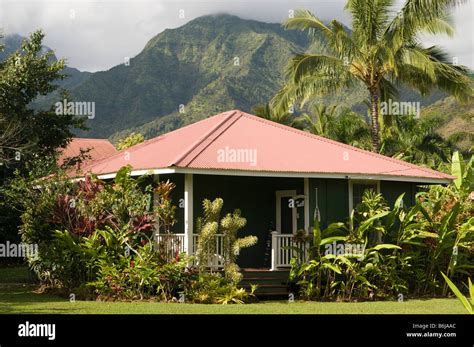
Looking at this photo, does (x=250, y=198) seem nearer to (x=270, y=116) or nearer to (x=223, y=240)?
(x=223, y=240)

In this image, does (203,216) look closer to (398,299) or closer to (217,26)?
(398,299)

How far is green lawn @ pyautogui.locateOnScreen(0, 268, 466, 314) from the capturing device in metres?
13.7

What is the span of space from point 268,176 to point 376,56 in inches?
366

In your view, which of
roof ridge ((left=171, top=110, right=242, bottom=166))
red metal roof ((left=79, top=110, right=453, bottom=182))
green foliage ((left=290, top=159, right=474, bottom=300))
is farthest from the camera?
red metal roof ((left=79, top=110, right=453, bottom=182))

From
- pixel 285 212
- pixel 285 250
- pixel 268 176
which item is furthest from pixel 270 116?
pixel 268 176

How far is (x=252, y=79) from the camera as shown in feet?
366

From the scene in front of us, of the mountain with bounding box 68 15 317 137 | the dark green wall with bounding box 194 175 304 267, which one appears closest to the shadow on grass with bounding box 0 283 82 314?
the dark green wall with bounding box 194 175 304 267

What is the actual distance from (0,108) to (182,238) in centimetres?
1000

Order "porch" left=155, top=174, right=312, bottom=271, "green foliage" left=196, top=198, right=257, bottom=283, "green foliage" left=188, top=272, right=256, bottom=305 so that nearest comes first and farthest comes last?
"green foliage" left=188, top=272, right=256, bottom=305 → "green foliage" left=196, top=198, right=257, bottom=283 → "porch" left=155, top=174, right=312, bottom=271

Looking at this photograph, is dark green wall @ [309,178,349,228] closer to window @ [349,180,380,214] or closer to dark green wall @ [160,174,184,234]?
window @ [349,180,380,214]

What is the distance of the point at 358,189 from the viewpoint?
19.0 m

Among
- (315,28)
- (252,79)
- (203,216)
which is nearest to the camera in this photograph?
(203,216)

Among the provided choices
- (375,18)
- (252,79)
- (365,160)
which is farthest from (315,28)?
(252,79)

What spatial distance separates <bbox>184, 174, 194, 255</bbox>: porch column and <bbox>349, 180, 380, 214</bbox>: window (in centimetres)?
445
